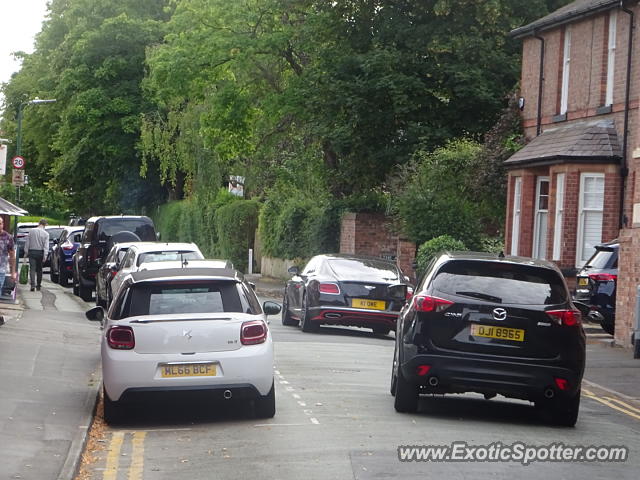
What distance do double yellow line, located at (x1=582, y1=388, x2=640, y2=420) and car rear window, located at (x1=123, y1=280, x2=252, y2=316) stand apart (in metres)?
4.74

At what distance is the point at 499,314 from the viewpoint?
39.4 feet

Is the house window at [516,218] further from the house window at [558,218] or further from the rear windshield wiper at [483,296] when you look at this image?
the rear windshield wiper at [483,296]

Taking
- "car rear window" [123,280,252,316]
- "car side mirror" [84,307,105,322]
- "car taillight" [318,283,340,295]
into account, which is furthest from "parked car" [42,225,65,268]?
"car rear window" [123,280,252,316]

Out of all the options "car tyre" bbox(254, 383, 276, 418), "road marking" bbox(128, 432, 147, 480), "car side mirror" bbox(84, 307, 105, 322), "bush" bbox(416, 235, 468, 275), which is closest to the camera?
"road marking" bbox(128, 432, 147, 480)

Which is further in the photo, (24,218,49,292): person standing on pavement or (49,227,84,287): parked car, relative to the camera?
(49,227,84,287): parked car

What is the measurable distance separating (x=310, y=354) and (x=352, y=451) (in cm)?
866

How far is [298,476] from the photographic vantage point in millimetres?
9250

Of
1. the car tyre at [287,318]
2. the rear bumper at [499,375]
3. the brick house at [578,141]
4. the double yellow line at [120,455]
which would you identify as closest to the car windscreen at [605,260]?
the brick house at [578,141]

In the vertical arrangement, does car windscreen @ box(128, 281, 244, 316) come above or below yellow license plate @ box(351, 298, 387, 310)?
above

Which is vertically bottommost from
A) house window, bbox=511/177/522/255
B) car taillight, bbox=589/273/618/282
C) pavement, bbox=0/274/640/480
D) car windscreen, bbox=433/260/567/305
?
pavement, bbox=0/274/640/480

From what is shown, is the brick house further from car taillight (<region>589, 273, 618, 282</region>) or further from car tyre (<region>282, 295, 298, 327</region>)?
car tyre (<region>282, 295, 298, 327</region>)

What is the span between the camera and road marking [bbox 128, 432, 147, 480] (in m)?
9.51

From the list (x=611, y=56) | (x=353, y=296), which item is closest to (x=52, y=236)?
(x=611, y=56)

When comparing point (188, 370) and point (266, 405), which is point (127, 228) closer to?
point (266, 405)
